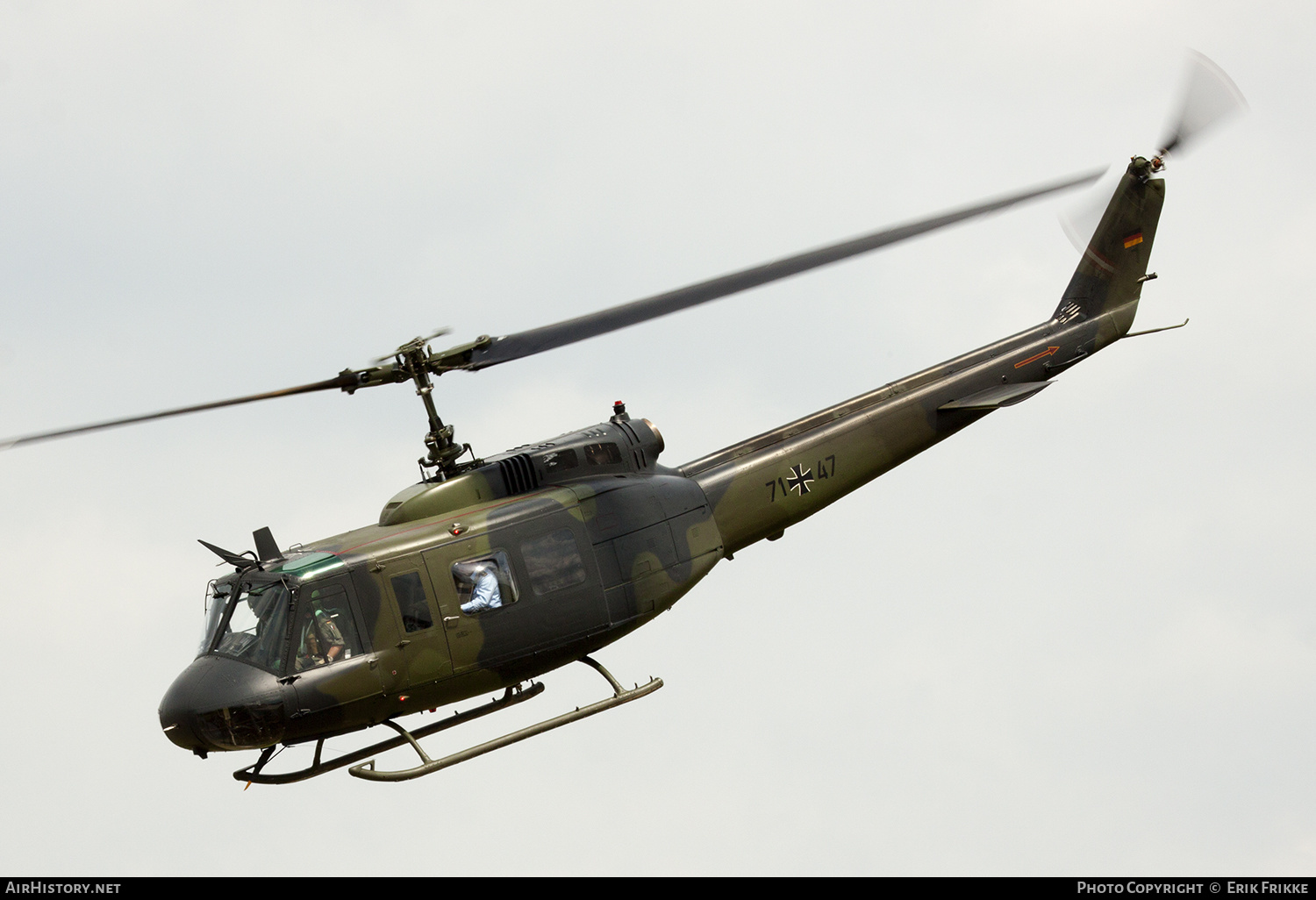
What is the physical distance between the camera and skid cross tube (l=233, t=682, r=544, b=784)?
12.8 m

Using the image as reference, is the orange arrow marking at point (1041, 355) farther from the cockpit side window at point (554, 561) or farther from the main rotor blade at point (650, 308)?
the cockpit side window at point (554, 561)

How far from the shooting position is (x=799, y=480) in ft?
52.6

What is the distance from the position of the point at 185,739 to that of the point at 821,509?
7.95 m

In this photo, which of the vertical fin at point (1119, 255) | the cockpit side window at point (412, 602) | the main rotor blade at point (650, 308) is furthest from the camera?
the vertical fin at point (1119, 255)

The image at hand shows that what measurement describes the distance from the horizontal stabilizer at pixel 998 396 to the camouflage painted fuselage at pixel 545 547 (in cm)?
3

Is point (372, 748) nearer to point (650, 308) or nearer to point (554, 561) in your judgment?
point (554, 561)

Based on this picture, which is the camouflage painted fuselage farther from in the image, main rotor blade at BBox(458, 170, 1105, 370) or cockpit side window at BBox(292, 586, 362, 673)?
main rotor blade at BBox(458, 170, 1105, 370)

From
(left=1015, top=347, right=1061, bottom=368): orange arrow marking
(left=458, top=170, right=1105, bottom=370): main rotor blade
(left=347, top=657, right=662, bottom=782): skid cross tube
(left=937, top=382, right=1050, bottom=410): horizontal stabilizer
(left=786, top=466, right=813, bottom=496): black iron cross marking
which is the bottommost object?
(left=347, top=657, right=662, bottom=782): skid cross tube

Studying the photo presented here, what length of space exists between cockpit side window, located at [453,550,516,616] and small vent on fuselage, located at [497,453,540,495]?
992 millimetres

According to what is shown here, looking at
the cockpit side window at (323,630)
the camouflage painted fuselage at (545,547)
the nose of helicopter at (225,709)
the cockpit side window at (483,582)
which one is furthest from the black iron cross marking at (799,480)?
the nose of helicopter at (225,709)

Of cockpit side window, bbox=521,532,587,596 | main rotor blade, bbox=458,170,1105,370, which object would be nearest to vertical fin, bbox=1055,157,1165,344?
main rotor blade, bbox=458,170,1105,370

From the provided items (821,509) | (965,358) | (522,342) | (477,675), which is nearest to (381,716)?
(477,675)

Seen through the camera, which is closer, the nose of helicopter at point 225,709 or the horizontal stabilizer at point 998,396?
the nose of helicopter at point 225,709

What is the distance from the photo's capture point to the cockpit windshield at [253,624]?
485 inches
